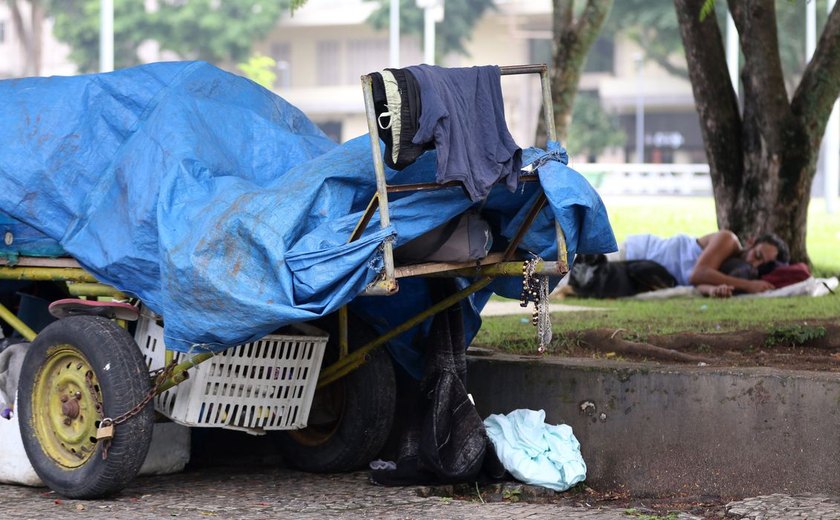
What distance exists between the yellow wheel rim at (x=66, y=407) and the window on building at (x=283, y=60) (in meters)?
53.2

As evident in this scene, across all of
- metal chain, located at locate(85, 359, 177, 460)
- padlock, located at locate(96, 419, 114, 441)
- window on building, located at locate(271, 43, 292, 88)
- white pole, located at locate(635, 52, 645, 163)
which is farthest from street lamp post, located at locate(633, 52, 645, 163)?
padlock, located at locate(96, 419, 114, 441)

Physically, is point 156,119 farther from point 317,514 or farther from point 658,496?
point 658,496

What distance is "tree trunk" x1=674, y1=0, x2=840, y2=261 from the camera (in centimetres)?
960

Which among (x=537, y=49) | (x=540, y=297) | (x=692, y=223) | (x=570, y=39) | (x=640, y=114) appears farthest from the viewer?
(x=537, y=49)

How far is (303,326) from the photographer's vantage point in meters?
5.30

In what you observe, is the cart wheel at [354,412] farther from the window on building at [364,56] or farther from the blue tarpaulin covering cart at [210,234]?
the window on building at [364,56]

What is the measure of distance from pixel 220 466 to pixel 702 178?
36023 mm

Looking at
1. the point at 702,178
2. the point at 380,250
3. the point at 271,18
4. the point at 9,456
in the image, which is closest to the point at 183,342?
the point at 380,250

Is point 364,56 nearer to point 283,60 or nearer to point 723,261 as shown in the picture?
point 283,60

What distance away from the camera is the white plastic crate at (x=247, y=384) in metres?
4.93

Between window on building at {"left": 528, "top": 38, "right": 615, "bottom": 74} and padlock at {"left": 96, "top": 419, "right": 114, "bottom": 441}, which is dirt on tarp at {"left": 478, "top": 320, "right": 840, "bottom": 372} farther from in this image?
window on building at {"left": 528, "top": 38, "right": 615, "bottom": 74}

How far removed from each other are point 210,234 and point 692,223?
64.4 ft

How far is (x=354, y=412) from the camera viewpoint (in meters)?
5.49

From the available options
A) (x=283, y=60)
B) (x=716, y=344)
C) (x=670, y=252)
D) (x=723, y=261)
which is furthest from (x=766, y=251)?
(x=283, y=60)
